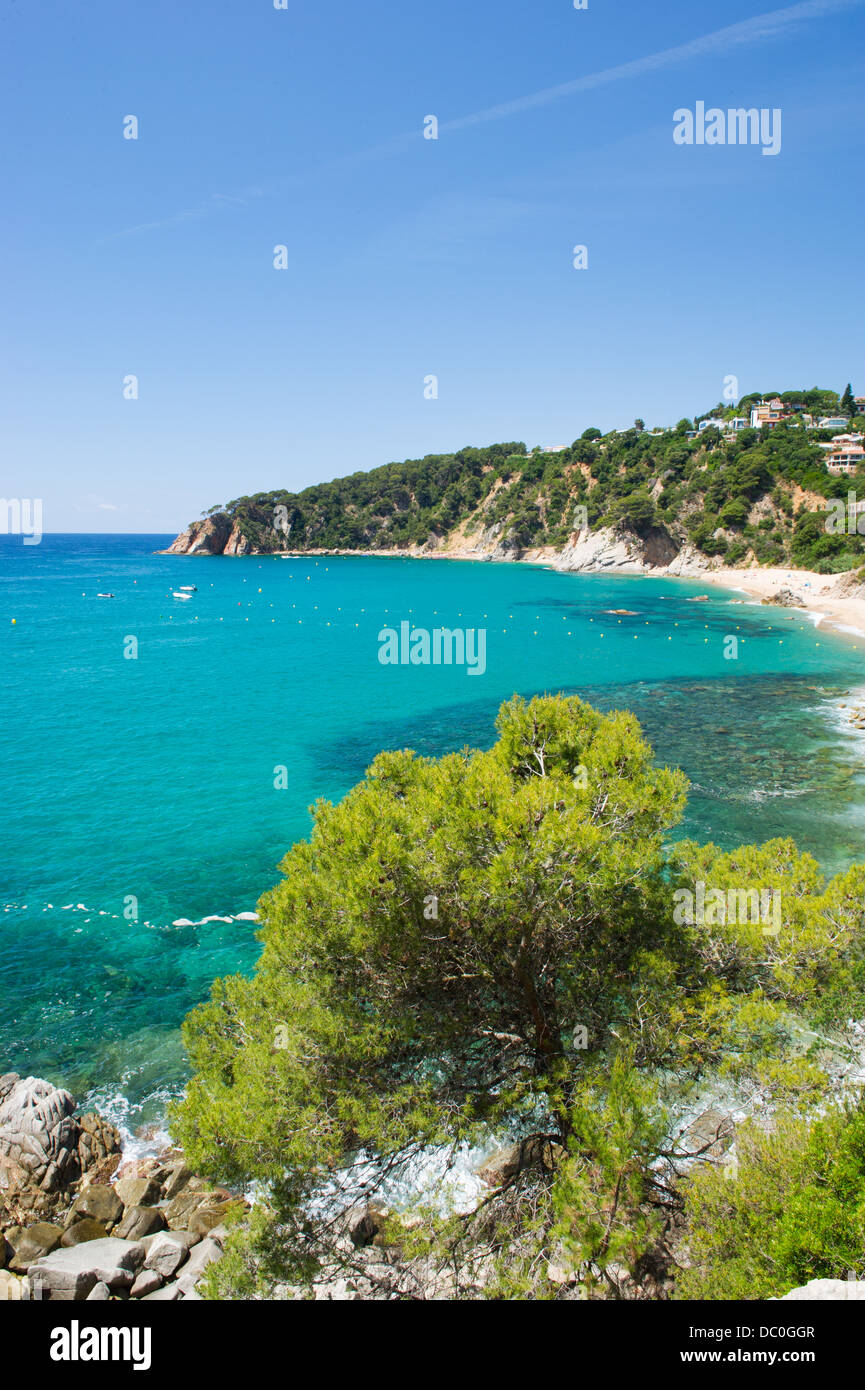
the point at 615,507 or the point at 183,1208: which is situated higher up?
the point at 615,507

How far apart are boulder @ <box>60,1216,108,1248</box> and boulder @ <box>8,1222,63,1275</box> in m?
0.12

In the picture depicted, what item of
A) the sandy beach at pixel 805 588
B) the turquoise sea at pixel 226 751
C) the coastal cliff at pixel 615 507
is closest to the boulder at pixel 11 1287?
the turquoise sea at pixel 226 751

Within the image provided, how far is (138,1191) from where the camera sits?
11461 millimetres

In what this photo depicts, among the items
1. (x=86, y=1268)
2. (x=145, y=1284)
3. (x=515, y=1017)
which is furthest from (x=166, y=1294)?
(x=515, y=1017)

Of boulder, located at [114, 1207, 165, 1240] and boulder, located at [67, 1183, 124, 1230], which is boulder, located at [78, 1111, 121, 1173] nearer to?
boulder, located at [67, 1183, 124, 1230]

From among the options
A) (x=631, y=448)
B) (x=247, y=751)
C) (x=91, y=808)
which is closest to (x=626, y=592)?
(x=631, y=448)

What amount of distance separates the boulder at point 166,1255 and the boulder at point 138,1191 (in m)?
0.99

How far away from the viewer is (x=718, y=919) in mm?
10312

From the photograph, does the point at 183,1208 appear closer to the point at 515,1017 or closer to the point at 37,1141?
the point at 37,1141

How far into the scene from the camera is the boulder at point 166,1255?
10.1 metres

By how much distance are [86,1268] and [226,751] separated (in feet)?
83.5
